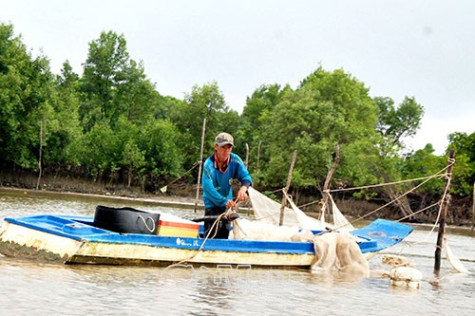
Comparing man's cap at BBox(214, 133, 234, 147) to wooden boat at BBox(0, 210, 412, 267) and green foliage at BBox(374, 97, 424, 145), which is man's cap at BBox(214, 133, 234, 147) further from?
green foliage at BBox(374, 97, 424, 145)

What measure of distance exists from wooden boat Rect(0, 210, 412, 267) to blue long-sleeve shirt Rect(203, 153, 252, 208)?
0.69 metres

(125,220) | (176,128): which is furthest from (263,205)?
(176,128)

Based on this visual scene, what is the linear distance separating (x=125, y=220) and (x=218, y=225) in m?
1.58

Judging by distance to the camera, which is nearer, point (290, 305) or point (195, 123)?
point (290, 305)

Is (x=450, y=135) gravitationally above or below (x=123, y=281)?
above

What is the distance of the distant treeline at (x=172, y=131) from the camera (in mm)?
42125

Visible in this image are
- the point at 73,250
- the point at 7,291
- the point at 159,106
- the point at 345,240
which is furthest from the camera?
the point at 159,106

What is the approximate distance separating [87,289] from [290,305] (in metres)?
2.42

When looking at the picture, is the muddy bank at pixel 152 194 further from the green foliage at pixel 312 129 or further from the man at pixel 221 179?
the man at pixel 221 179

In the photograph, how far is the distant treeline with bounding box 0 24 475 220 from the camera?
42.1 metres

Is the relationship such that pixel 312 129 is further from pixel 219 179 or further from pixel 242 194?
pixel 242 194

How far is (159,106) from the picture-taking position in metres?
71.1

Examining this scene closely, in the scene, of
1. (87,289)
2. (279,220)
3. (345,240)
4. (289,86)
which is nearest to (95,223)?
(87,289)

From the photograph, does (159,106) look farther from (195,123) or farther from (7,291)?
(7,291)
